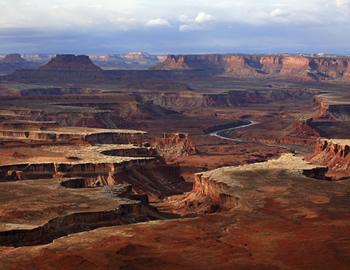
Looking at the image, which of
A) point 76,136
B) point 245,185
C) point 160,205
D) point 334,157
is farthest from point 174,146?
point 245,185

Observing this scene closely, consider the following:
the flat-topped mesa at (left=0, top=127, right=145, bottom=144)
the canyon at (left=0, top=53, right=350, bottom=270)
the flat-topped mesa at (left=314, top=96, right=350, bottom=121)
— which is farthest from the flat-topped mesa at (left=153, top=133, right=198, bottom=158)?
the flat-topped mesa at (left=314, top=96, right=350, bottom=121)

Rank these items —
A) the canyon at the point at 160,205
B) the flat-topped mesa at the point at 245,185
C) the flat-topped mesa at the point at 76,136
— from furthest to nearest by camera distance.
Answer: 1. the flat-topped mesa at the point at 76,136
2. the flat-topped mesa at the point at 245,185
3. the canyon at the point at 160,205

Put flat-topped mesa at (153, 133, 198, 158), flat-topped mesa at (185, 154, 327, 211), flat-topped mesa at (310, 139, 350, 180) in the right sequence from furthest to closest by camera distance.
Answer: flat-topped mesa at (153, 133, 198, 158), flat-topped mesa at (310, 139, 350, 180), flat-topped mesa at (185, 154, 327, 211)

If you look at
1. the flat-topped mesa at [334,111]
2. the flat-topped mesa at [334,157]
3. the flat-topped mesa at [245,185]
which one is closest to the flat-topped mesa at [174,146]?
the flat-topped mesa at [334,157]

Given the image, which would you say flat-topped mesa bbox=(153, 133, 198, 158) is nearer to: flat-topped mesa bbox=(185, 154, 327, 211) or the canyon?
the canyon

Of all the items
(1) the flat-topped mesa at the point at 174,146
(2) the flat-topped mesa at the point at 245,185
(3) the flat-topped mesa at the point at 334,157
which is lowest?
(1) the flat-topped mesa at the point at 174,146

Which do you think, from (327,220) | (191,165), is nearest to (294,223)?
(327,220)

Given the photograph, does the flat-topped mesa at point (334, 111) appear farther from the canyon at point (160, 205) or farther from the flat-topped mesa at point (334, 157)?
the flat-topped mesa at point (334, 157)

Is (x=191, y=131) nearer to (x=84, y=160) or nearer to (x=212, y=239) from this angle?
(x=84, y=160)
